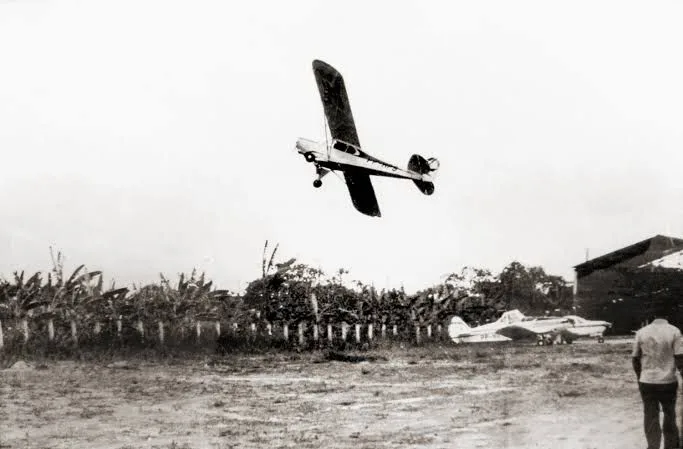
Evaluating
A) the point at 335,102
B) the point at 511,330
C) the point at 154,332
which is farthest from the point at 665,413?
the point at 511,330

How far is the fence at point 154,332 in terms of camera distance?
16.5 m

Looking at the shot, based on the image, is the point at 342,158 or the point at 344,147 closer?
the point at 342,158

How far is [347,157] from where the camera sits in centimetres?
1026

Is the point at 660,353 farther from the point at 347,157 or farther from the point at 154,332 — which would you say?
the point at 154,332

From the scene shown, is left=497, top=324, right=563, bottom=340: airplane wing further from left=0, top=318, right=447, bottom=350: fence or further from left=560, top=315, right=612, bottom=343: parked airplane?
left=0, top=318, right=447, bottom=350: fence

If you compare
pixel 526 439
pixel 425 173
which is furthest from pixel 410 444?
pixel 425 173

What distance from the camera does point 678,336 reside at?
6.23 metres

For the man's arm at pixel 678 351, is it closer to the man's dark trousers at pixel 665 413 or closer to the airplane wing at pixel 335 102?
the man's dark trousers at pixel 665 413

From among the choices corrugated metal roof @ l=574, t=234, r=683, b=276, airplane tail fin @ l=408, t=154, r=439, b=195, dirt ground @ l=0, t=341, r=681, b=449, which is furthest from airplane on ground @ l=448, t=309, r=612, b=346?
airplane tail fin @ l=408, t=154, r=439, b=195

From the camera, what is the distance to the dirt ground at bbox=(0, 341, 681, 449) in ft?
23.3

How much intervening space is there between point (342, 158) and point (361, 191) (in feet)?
2.56

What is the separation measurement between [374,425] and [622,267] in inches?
623

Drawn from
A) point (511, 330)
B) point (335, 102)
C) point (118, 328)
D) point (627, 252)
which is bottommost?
point (511, 330)

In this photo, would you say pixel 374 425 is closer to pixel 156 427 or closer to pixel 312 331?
pixel 156 427
